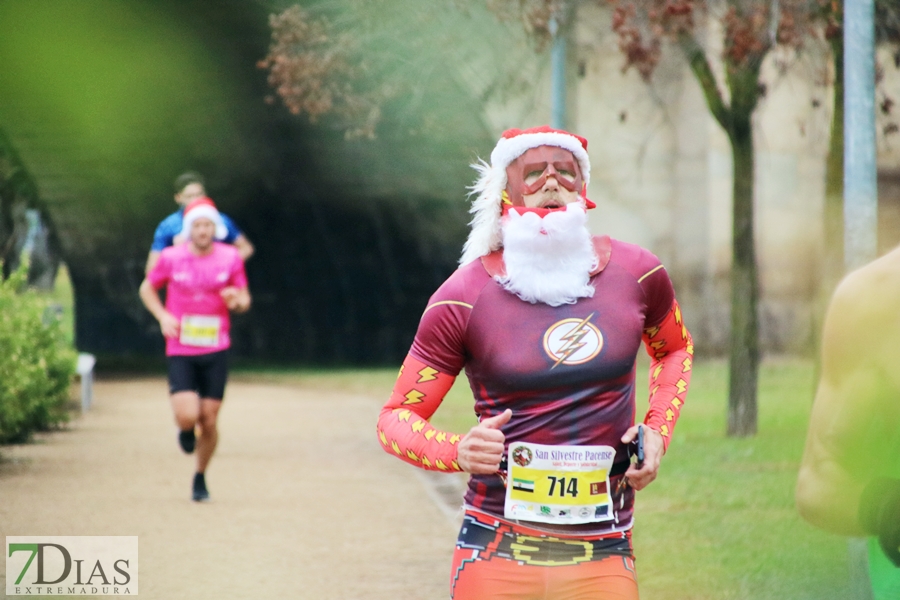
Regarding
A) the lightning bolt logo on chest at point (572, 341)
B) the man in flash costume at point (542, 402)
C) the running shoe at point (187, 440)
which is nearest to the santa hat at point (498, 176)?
the man in flash costume at point (542, 402)

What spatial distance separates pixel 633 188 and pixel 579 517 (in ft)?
70.5

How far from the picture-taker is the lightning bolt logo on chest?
348 cm

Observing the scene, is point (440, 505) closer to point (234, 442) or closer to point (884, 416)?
point (234, 442)

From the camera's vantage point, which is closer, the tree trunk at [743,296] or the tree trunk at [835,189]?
the tree trunk at [835,189]

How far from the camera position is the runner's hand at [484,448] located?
3.31 metres

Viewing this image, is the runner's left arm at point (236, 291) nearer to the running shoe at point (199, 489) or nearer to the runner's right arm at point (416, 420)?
the running shoe at point (199, 489)

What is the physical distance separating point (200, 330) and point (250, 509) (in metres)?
1.30

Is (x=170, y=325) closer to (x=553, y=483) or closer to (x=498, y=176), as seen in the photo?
(x=498, y=176)

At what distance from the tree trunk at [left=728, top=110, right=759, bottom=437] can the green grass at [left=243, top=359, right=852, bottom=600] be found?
1.00 feet

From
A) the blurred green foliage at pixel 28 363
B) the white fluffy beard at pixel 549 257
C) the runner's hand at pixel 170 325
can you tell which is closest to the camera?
the white fluffy beard at pixel 549 257

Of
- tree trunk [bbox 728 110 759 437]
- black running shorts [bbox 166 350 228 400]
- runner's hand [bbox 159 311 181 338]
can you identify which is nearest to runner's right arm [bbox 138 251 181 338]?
runner's hand [bbox 159 311 181 338]

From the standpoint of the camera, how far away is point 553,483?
3451 millimetres

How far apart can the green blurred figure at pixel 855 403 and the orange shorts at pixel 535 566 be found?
3.65ft

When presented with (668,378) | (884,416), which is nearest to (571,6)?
(668,378)
